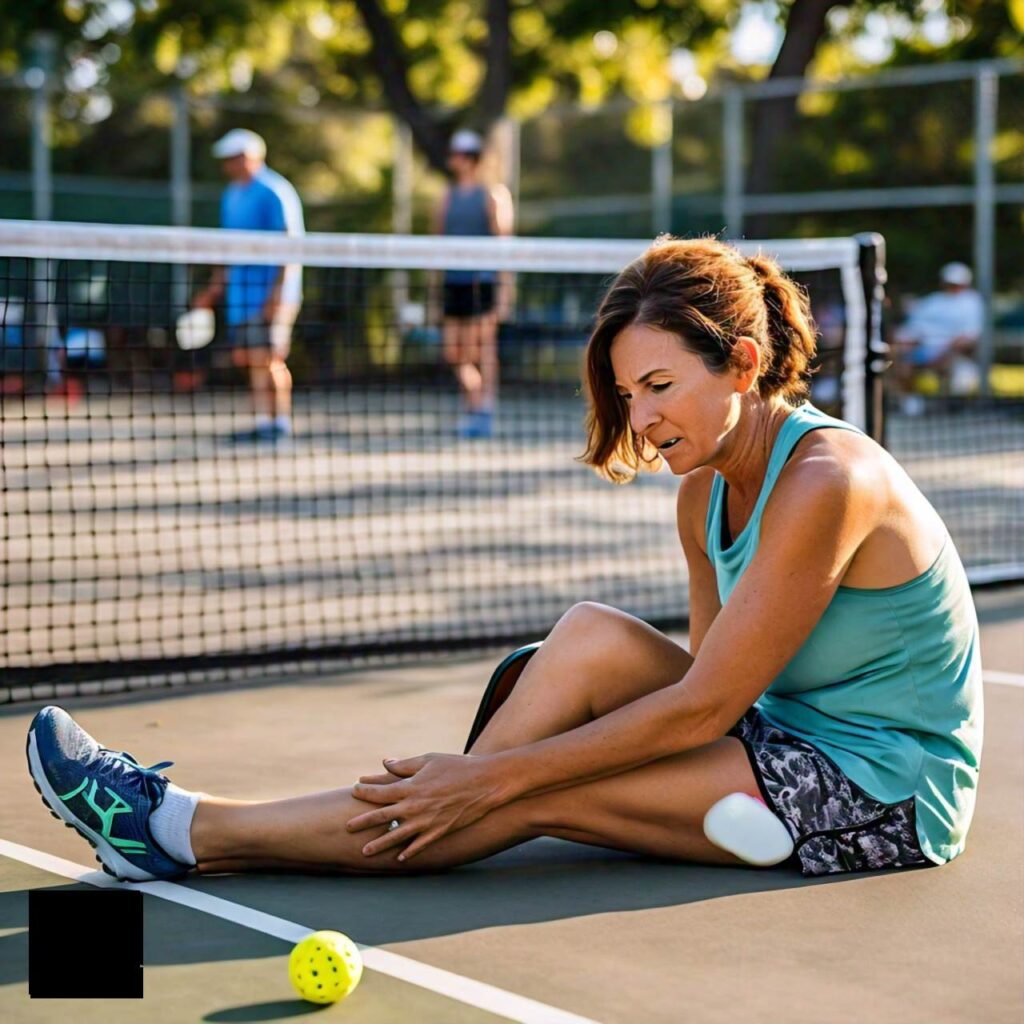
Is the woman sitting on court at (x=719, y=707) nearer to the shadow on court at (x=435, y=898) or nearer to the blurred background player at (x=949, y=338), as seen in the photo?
the shadow on court at (x=435, y=898)

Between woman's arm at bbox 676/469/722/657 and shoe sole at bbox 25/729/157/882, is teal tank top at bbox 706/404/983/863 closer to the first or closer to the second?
woman's arm at bbox 676/469/722/657

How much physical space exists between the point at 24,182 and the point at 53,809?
17.0 meters

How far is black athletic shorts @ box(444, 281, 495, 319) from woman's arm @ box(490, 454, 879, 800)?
27.9ft

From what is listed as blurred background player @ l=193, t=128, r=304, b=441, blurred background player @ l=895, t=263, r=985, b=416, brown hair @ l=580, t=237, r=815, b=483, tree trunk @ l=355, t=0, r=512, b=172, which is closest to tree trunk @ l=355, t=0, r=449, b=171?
tree trunk @ l=355, t=0, r=512, b=172

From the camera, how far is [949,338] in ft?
52.5

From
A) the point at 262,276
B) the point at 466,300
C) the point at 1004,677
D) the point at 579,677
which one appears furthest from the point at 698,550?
the point at 466,300

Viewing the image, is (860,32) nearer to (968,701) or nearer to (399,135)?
(399,135)

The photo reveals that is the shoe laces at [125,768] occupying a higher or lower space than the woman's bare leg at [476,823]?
higher

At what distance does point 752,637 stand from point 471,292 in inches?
346

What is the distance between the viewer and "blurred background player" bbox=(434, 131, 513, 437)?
12.1m

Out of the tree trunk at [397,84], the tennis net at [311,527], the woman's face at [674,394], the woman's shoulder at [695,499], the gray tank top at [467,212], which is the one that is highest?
the tree trunk at [397,84]

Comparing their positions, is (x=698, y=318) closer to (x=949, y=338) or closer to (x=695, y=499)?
(x=695, y=499)

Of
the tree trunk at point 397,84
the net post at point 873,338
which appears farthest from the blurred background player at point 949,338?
the net post at point 873,338

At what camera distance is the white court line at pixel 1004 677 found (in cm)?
530
